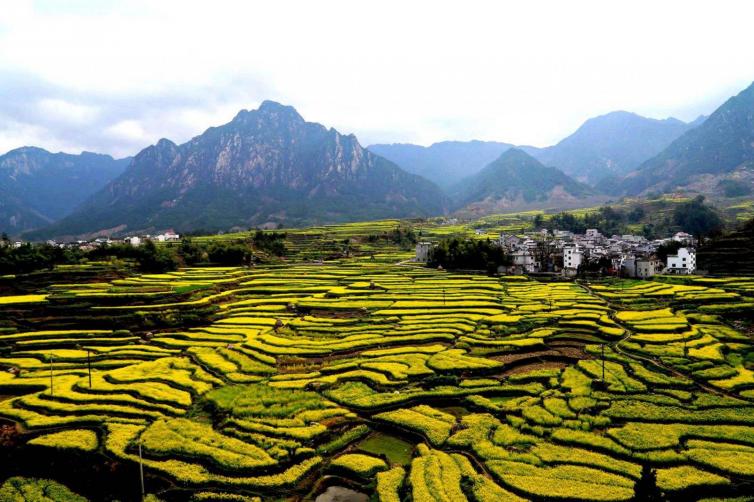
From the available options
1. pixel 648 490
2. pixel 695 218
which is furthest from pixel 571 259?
pixel 695 218

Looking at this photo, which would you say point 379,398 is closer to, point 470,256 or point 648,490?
point 648,490

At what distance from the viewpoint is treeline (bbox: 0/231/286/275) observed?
2859 inches

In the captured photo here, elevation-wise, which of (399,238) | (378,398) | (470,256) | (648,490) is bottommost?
(378,398)

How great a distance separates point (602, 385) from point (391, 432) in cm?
1286

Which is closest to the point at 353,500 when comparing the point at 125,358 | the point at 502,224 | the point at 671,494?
the point at 671,494

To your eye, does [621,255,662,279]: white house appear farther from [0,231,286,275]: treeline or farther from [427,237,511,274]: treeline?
[0,231,286,275]: treeline

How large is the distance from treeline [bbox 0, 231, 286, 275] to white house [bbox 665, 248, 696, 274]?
7428 centimetres

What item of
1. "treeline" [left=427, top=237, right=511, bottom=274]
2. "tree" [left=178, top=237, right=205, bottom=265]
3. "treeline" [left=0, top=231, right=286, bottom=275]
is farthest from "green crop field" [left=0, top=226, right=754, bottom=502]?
"tree" [left=178, top=237, right=205, bottom=265]

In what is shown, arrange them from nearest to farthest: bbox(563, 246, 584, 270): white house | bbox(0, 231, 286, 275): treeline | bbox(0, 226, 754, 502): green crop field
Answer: bbox(0, 226, 754, 502): green crop field, bbox(0, 231, 286, 275): treeline, bbox(563, 246, 584, 270): white house

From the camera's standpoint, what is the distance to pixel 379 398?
87.2ft

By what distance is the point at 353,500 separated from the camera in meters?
18.7

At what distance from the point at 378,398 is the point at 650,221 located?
159 m

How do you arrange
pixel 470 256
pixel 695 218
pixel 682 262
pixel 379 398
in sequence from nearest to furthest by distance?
pixel 379 398 → pixel 682 262 → pixel 470 256 → pixel 695 218

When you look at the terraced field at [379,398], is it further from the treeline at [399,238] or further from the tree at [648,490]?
the treeline at [399,238]
